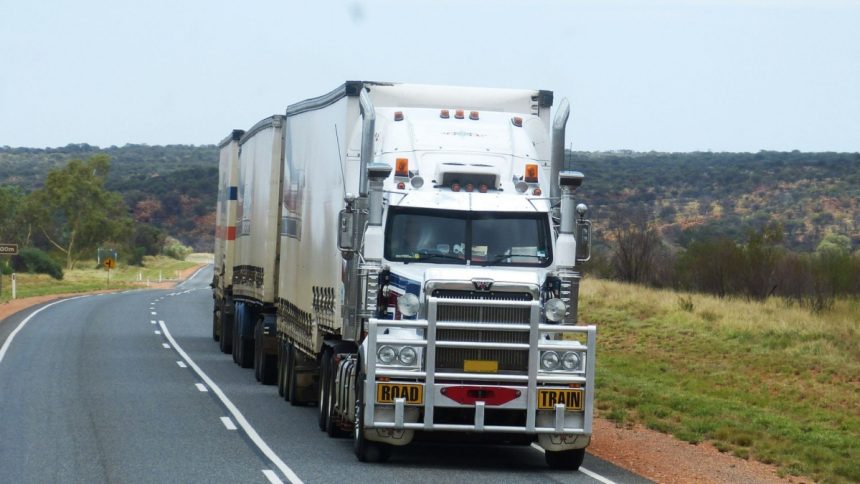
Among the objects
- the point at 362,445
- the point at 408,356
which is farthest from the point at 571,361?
the point at 362,445

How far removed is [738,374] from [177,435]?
1586 centimetres

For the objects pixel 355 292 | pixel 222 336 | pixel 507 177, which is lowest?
pixel 222 336

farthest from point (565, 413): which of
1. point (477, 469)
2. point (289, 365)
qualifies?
point (289, 365)

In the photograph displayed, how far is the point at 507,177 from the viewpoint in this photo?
1589cm

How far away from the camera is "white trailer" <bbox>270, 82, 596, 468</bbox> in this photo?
46.3 ft

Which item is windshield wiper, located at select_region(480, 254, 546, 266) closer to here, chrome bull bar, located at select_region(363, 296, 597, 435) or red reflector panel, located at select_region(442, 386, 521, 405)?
chrome bull bar, located at select_region(363, 296, 597, 435)

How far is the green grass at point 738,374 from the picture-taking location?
1905 cm

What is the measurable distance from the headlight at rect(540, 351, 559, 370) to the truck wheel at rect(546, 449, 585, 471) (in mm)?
925

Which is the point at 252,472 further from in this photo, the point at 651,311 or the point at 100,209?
the point at 100,209

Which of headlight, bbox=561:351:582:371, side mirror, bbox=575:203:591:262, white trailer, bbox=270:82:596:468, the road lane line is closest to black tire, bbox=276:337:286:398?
the road lane line

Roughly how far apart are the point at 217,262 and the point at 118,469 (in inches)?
827

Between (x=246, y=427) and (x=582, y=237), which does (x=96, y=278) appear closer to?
(x=246, y=427)

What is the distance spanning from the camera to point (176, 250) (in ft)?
448

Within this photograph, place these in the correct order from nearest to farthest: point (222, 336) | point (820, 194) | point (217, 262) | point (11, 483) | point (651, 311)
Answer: point (11, 483)
point (222, 336)
point (217, 262)
point (651, 311)
point (820, 194)
